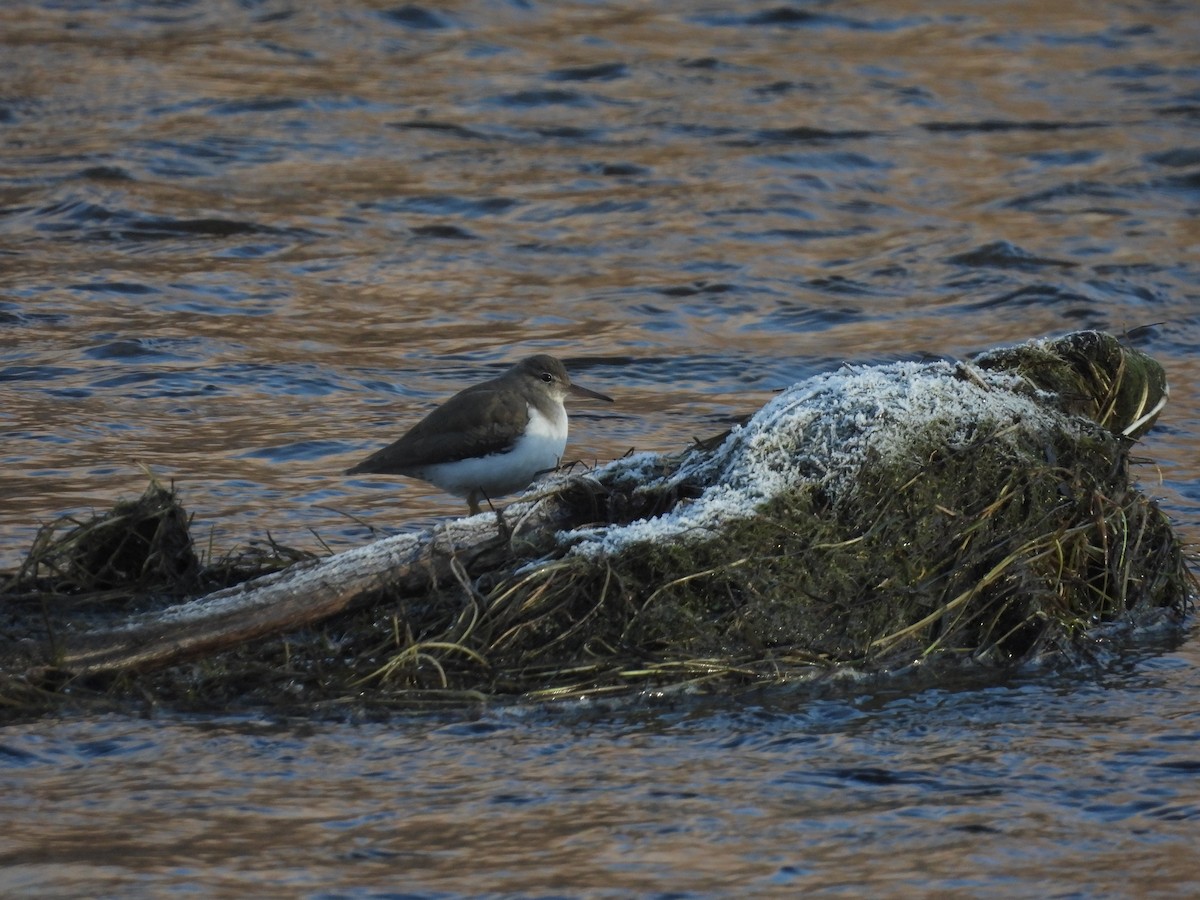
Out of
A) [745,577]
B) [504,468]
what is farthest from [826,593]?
[504,468]

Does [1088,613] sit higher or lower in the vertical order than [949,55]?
lower

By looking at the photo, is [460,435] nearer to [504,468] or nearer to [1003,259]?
[504,468]

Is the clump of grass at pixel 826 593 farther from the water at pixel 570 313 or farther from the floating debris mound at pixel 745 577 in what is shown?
the water at pixel 570 313

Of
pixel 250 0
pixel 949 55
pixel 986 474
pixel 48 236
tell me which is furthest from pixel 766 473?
pixel 250 0

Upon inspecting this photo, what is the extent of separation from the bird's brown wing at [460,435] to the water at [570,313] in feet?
1.57

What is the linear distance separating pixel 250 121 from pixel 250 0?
3.26 metres

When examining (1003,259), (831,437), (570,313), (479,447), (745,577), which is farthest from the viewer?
(1003,259)

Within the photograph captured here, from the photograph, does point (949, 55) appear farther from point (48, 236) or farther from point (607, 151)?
point (48, 236)

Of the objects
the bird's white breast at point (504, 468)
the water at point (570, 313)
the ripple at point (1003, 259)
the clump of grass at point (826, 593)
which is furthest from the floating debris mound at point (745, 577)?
the ripple at point (1003, 259)

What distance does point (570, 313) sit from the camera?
11.5 metres

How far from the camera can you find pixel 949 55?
16906 mm

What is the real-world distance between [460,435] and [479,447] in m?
0.09

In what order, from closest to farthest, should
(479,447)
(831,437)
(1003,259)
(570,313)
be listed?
1. (831,437)
2. (479,447)
3. (570,313)
4. (1003,259)

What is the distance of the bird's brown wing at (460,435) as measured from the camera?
23.5 ft
